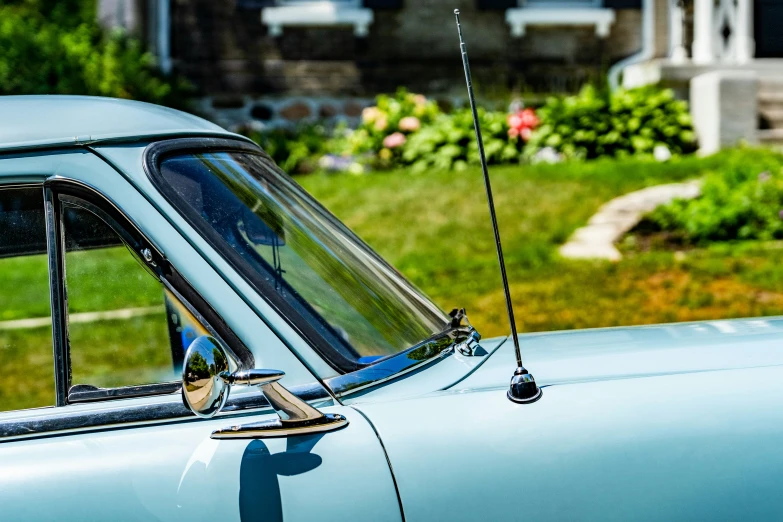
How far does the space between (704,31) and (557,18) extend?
171cm

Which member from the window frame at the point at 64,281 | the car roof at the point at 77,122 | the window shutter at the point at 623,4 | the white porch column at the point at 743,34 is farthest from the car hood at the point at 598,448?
the window shutter at the point at 623,4

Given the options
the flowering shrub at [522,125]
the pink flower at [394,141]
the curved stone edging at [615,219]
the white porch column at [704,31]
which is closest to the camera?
the curved stone edging at [615,219]

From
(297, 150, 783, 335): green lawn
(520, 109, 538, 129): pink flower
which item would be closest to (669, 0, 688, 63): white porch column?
(520, 109, 538, 129): pink flower

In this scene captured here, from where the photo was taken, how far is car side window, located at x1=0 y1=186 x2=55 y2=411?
2.41 m

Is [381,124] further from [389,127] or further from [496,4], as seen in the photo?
[496,4]

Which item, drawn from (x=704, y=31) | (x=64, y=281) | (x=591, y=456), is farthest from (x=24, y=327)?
(x=704, y=31)

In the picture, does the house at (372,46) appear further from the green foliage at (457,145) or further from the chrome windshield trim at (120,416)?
the chrome windshield trim at (120,416)

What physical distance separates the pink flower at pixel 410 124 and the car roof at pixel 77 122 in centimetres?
813

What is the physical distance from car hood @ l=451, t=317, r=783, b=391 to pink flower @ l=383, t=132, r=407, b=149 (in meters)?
7.51

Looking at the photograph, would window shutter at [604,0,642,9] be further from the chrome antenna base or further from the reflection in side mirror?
the reflection in side mirror

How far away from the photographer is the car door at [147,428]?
64.2 inches

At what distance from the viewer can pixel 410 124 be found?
33.3ft

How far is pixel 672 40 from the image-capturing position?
37.1 feet

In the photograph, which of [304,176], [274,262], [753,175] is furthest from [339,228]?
[304,176]
